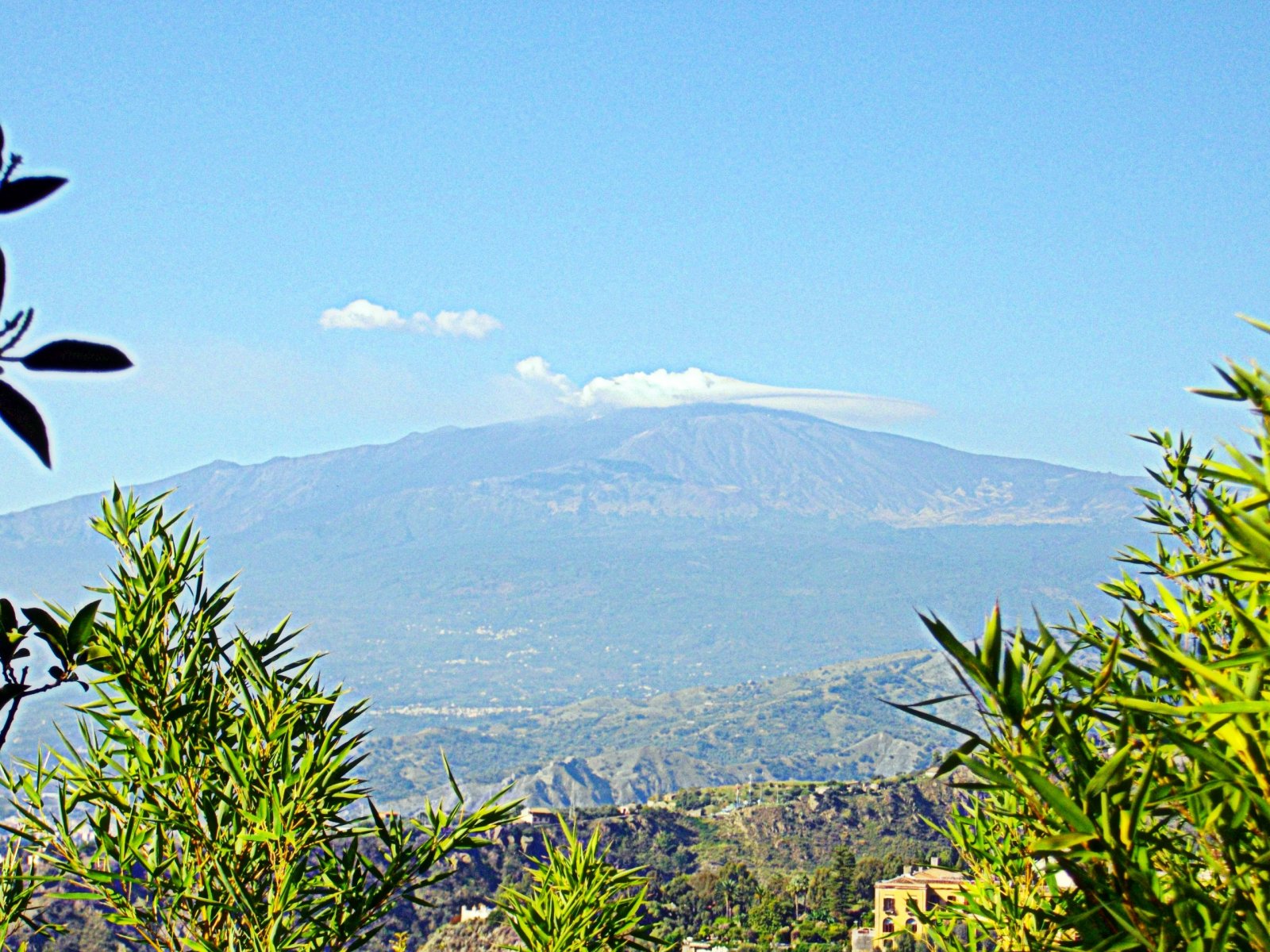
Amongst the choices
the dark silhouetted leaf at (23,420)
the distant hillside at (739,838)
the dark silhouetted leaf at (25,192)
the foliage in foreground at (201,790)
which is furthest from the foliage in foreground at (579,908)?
the distant hillside at (739,838)

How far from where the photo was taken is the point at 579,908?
493cm

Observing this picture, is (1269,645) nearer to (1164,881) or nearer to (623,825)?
(1164,881)

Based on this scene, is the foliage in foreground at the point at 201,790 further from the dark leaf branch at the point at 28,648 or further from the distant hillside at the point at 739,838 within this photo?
the distant hillside at the point at 739,838

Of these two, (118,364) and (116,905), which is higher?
(118,364)

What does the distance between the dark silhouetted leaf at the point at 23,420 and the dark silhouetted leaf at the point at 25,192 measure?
20 centimetres

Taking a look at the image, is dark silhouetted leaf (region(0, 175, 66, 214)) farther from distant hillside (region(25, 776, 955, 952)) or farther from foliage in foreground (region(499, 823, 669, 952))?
distant hillside (region(25, 776, 955, 952))

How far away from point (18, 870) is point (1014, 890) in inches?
150

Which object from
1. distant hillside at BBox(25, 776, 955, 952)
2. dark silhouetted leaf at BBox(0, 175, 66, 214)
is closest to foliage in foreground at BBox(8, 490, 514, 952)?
dark silhouetted leaf at BBox(0, 175, 66, 214)

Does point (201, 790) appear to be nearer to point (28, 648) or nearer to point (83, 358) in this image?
point (28, 648)

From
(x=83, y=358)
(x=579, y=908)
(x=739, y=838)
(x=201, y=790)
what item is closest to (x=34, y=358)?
(x=83, y=358)

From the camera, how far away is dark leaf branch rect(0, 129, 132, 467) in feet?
4.03

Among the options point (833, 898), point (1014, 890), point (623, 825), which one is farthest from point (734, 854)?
point (1014, 890)

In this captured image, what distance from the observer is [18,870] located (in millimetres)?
4297

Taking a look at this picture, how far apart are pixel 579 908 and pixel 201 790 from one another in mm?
2098
